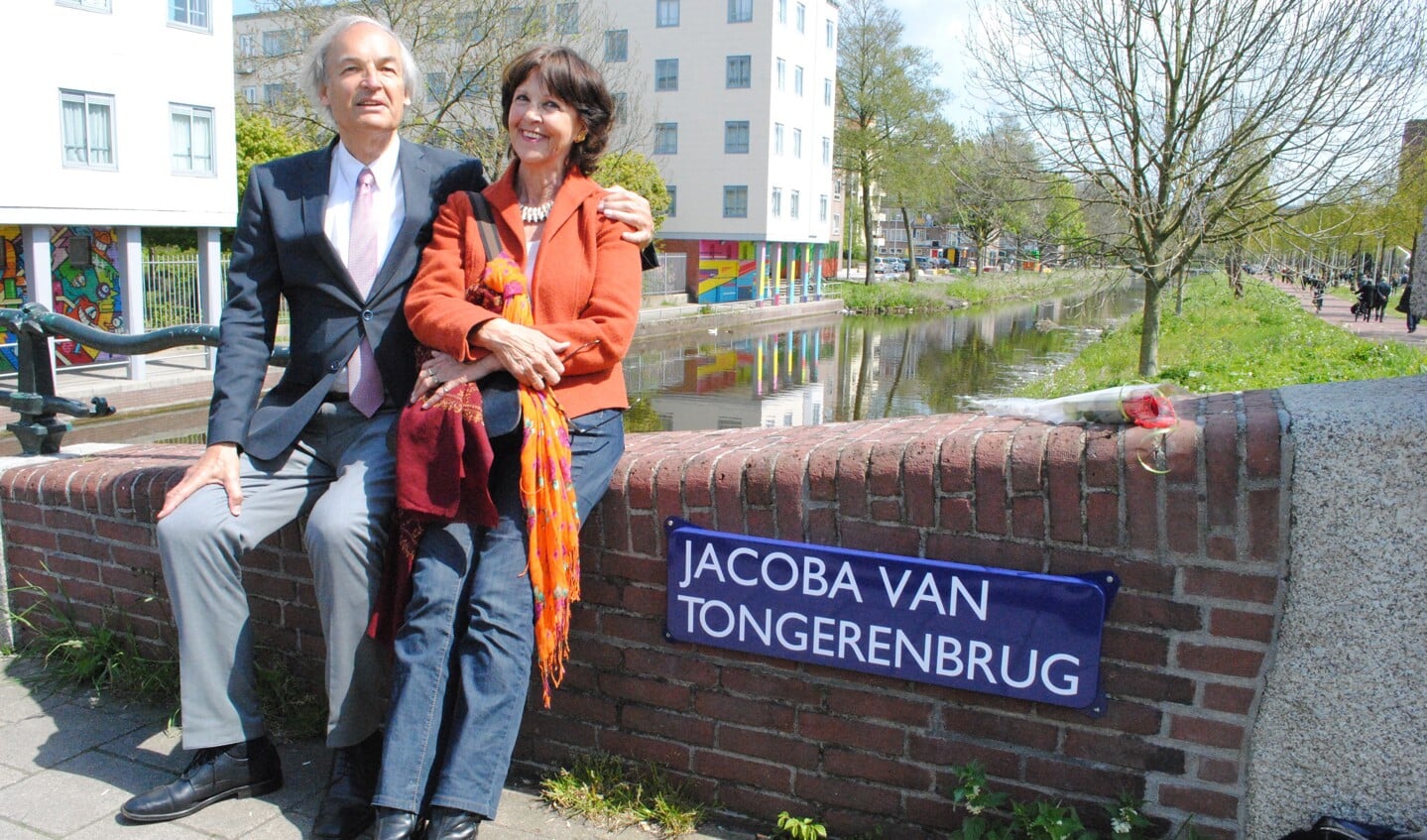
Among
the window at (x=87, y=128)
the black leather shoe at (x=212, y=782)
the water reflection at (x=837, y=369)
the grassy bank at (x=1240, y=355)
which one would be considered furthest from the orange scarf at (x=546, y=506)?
the window at (x=87, y=128)

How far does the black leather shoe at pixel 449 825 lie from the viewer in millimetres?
2488

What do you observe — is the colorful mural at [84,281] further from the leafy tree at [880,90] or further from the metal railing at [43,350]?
the leafy tree at [880,90]

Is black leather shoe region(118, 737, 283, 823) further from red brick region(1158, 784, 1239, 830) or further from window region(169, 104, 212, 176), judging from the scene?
window region(169, 104, 212, 176)

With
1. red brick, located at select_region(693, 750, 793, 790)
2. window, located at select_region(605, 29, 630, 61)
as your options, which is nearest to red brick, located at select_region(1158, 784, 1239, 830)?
red brick, located at select_region(693, 750, 793, 790)

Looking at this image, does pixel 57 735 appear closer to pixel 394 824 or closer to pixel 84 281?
pixel 394 824

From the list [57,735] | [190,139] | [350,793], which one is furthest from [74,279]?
[350,793]

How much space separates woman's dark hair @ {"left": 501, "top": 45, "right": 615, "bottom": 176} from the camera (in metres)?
2.88

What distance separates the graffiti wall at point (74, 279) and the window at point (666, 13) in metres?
26.5

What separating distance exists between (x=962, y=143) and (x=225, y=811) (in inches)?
643

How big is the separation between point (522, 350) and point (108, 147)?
19.5m

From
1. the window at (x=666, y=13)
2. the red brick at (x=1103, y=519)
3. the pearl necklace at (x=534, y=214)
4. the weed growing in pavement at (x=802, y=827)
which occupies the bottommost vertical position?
the weed growing in pavement at (x=802, y=827)

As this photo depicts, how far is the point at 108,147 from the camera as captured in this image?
61.8 ft

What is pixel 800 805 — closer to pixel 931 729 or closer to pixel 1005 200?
pixel 931 729

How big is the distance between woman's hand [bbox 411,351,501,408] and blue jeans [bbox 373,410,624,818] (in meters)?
0.24
